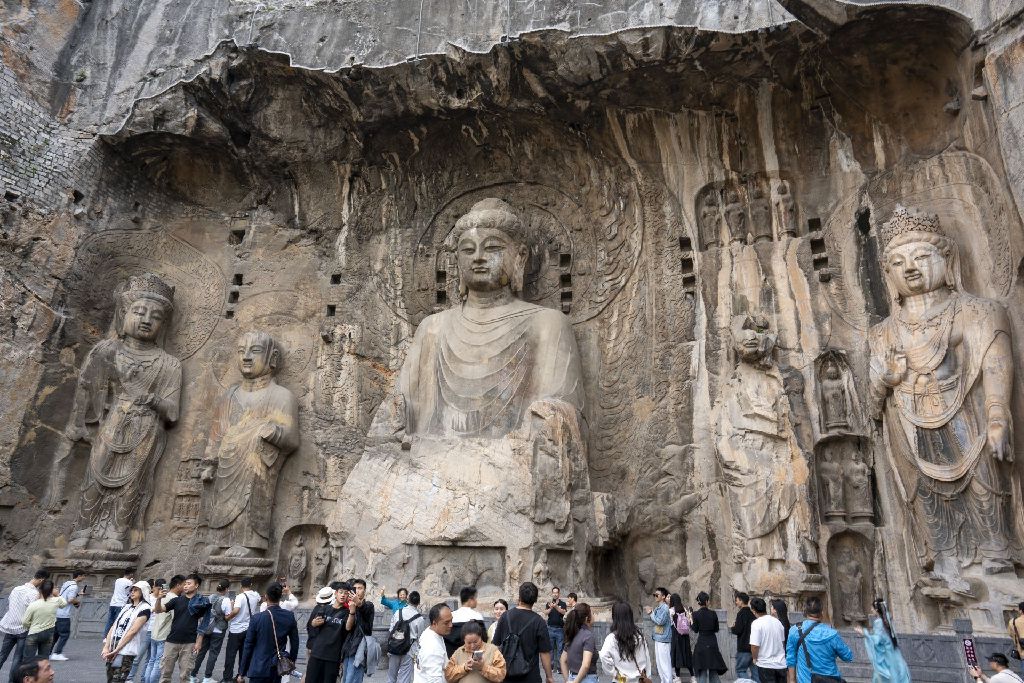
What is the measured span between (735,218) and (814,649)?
5.99 m

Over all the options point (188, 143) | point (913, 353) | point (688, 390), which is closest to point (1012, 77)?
point (913, 353)

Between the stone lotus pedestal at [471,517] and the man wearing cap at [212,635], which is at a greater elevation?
the stone lotus pedestal at [471,517]

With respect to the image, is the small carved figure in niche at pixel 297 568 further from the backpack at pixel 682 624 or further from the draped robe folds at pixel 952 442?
the draped robe folds at pixel 952 442

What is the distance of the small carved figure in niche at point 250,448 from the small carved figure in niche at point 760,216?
5.75 m

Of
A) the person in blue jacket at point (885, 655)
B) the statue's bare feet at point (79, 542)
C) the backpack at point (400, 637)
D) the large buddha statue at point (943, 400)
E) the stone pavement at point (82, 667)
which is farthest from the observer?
the statue's bare feet at point (79, 542)

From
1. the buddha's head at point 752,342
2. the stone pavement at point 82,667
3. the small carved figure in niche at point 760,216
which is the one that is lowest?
the stone pavement at point 82,667

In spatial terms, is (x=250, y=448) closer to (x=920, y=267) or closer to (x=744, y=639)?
(x=744, y=639)

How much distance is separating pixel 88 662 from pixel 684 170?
777 centimetres

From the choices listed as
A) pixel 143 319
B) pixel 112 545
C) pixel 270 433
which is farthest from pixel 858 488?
pixel 143 319

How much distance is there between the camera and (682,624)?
5.36m

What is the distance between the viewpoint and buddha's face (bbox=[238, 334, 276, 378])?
9578mm

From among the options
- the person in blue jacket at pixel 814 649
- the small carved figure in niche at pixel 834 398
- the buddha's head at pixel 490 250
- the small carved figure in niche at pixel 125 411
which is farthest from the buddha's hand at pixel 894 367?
the small carved figure in niche at pixel 125 411

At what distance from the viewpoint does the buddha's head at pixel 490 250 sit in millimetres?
9219

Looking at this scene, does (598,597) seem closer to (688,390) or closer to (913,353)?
(688,390)
